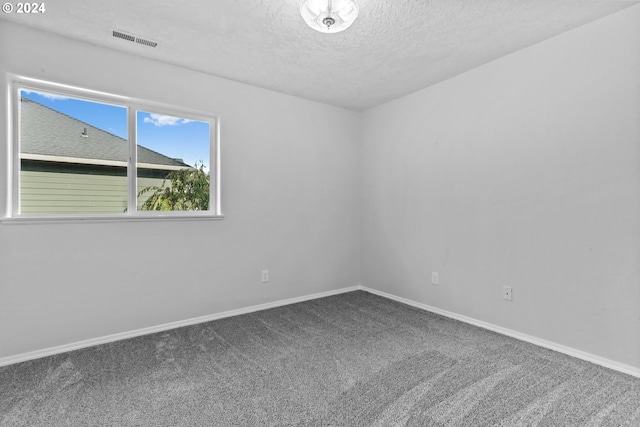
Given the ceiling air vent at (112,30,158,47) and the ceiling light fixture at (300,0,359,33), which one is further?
the ceiling air vent at (112,30,158,47)

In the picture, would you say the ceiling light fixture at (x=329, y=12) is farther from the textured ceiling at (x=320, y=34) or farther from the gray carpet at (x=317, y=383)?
the gray carpet at (x=317, y=383)

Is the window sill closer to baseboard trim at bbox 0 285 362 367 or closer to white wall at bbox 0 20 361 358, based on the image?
white wall at bbox 0 20 361 358

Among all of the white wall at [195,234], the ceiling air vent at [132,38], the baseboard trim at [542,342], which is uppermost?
the ceiling air vent at [132,38]

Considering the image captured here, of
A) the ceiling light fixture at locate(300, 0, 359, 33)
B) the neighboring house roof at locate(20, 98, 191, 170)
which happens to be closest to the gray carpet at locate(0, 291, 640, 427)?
the neighboring house roof at locate(20, 98, 191, 170)

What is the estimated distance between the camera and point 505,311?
2.69 metres

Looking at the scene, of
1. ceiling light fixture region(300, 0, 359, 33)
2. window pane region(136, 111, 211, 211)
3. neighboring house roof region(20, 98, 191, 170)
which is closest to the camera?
ceiling light fixture region(300, 0, 359, 33)

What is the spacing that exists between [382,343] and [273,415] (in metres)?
1.13

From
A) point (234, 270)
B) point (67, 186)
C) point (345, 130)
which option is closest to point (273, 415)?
point (234, 270)

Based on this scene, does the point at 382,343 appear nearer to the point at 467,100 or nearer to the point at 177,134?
the point at 467,100

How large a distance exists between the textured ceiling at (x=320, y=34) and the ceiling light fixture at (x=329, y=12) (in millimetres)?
155

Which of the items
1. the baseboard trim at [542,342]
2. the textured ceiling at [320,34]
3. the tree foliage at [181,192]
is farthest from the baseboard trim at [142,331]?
the textured ceiling at [320,34]

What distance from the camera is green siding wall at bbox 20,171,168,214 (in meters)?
2.33

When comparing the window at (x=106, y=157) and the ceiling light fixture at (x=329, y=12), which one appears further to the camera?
the window at (x=106, y=157)

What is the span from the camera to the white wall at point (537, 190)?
2094 mm
